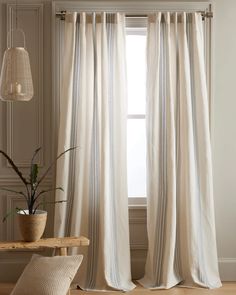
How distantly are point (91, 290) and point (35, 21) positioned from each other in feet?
7.47

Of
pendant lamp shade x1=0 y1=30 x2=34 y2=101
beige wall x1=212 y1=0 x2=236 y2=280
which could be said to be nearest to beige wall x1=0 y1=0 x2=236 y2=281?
beige wall x1=212 y1=0 x2=236 y2=280

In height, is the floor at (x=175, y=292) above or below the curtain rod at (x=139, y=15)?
below

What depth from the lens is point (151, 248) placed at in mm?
4332

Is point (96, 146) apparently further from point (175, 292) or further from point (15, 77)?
point (175, 292)

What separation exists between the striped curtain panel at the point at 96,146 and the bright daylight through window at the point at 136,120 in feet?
0.78

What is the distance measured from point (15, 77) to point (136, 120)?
1.23m

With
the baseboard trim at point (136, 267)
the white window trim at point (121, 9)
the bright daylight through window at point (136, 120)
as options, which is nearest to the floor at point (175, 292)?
the baseboard trim at point (136, 267)

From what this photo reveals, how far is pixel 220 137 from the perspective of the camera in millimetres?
4508

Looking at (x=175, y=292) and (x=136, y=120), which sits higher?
(x=136, y=120)

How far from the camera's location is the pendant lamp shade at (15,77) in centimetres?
373

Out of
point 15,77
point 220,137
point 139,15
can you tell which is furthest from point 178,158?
point 15,77

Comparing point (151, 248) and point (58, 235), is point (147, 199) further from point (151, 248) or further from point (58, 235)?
point (58, 235)

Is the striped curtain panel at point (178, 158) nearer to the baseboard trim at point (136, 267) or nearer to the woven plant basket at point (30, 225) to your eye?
the baseboard trim at point (136, 267)

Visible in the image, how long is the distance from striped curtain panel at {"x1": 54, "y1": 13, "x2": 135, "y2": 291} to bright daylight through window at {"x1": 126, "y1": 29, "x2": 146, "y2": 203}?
0.24 meters
